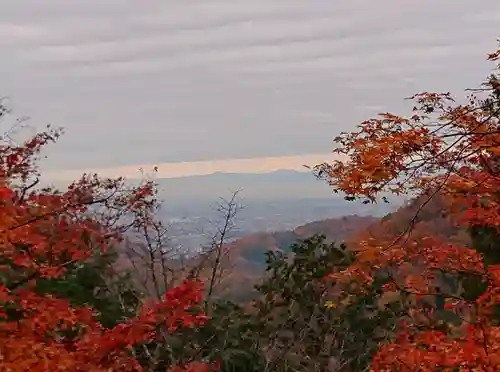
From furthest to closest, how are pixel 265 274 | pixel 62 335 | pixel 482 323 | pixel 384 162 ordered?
1. pixel 265 274
2. pixel 62 335
3. pixel 482 323
4. pixel 384 162

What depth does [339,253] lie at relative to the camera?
13.3 metres

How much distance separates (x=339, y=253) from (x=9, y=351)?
8.46 m

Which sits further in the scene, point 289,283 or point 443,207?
point 289,283

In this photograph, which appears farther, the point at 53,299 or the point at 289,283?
the point at 289,283

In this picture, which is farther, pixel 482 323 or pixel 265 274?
pixel 265 274

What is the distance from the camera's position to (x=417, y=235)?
7.95 m

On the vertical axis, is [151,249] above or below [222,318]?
above

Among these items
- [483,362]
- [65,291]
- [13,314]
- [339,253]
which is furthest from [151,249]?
[483,362]

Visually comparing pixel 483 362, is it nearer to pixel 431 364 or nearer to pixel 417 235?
pixel 431 364

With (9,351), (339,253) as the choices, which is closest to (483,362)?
(9,351)

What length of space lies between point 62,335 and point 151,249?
353 centimetres

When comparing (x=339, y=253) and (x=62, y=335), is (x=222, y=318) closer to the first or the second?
(x=339, y=253)

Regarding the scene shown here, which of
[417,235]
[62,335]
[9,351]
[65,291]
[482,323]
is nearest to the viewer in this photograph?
[9,351]

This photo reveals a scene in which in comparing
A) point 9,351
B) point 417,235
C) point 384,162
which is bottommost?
point 9,351
